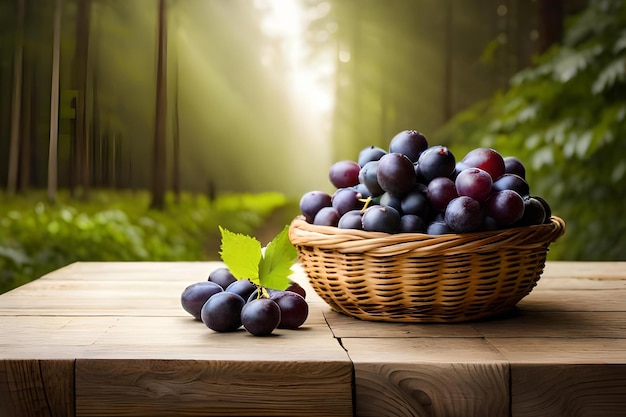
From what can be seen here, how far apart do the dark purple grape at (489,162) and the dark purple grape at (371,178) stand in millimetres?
140

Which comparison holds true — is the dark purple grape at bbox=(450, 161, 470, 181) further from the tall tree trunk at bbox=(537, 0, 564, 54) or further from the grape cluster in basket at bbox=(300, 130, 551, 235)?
the tall tree trunk at bbox=(537, 0, 564, 54)

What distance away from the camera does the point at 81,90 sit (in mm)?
4086

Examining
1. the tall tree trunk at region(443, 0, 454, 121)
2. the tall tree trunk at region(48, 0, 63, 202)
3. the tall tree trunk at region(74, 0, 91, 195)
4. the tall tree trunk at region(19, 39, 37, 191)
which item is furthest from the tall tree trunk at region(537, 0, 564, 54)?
the tall tree trunk at region(19, 39, 37, 191)

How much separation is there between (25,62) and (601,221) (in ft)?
10.8

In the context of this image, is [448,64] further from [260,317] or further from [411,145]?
[260,317]

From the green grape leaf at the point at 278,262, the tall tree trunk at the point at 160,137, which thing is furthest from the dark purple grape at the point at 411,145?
the tall tree trunk at the point at 160,137

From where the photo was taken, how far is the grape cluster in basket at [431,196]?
3.36ft

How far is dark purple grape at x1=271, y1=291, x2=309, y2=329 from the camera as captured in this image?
3.38 feet

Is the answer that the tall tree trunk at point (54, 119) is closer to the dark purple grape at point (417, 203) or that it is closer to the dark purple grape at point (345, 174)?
the dark purple grape at point (345, 174)

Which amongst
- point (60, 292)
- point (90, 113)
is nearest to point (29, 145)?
point (90, 113)

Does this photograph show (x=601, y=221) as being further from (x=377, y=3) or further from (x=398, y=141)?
(x=398, y=141)

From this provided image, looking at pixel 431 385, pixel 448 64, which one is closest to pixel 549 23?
pixel 448 64

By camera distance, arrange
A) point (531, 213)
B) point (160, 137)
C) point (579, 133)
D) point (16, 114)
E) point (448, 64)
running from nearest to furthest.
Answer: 1. point (531, 213)
2. point (579, 133)
3. point (16, 114)
4. point (160, 137)
5. point (448, 64)

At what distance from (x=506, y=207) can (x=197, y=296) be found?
486 millimetres
